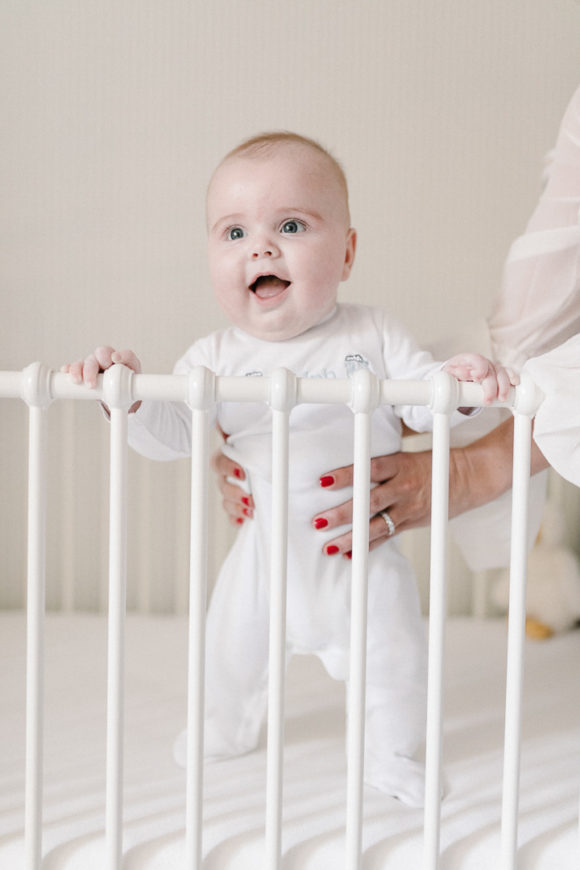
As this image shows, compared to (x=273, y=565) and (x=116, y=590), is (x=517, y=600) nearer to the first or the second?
(x=273, y=565)

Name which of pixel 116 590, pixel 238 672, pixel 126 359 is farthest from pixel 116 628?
pixel 238 672

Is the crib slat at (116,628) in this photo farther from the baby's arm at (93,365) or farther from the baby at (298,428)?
the baby at (298,428)

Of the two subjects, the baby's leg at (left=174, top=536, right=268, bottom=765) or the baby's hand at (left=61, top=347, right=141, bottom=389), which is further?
the baby's leg at (left=174, top=536, right=268, bottom=765)

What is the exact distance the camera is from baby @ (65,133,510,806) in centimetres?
108

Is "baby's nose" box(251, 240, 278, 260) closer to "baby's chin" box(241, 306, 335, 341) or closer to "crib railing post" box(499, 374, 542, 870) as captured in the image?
"baby's chin" box(241, 306, 335, 341)

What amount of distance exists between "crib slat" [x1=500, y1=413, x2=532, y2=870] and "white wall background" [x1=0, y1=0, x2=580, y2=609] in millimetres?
1077

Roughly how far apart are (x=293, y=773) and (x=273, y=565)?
397 mm

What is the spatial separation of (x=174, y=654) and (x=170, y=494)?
0.44m

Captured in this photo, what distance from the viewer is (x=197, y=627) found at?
2.85 ft

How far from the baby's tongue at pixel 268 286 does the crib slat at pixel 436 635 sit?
317 millimetres

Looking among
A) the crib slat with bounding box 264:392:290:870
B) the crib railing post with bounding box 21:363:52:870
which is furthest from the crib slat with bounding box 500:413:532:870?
the crib railing post with bounding box 21:363:52:870

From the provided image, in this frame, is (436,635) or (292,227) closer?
(436,635)

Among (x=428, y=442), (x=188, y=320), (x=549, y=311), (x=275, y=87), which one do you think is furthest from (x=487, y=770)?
(x=275, y=87)

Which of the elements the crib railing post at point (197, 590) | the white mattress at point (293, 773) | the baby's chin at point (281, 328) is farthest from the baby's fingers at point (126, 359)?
the white mattress at point (293, 773)
